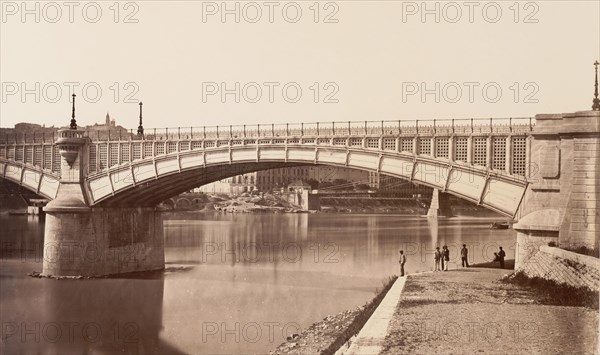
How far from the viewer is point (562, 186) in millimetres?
25422

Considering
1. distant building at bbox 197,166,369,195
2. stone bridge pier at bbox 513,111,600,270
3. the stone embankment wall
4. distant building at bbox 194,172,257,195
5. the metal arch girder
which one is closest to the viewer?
the stone embankment wall

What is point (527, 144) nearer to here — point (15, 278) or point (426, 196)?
point (15, 278)

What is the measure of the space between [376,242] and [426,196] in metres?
64.1

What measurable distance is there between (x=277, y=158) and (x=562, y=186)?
1569 centimetres

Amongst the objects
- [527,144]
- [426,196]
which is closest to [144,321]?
[527,144]

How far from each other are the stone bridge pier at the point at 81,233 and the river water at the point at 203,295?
1.12 metres

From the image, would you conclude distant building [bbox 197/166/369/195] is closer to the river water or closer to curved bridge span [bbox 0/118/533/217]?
the river water

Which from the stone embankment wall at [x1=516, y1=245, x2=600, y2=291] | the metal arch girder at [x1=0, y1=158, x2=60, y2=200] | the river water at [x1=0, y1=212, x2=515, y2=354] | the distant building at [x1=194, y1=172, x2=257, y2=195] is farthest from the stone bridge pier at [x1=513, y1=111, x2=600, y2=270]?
the distant building at [x1=194, y1=172, x2=257, y2=195]

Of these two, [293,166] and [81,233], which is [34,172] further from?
[293,166]

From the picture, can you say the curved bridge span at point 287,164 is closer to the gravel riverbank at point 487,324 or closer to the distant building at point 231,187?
the gravel riverbank at point 487,324

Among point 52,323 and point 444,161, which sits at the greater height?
point 444,161

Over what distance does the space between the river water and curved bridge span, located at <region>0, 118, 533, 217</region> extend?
5846mm

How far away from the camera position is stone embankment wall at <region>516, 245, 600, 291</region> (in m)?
17.6

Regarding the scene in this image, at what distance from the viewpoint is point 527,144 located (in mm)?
28516
